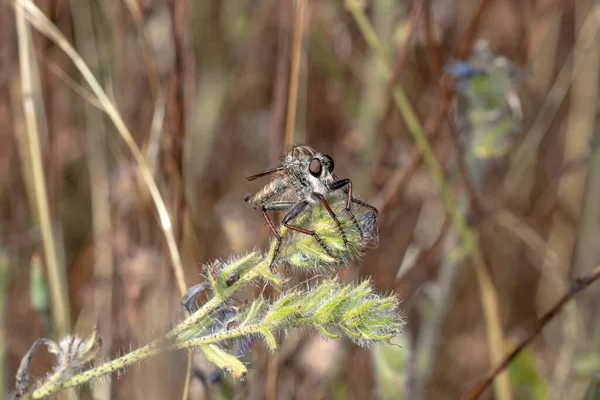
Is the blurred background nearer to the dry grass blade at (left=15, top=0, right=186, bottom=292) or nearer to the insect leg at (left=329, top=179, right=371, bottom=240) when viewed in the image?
the dry grass blade at (left=15, top=0, right=186, bottom=292)

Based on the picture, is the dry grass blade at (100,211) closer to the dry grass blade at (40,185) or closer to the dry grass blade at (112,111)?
the dry grass blade at (40,185)

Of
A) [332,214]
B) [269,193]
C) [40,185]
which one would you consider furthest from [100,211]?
[332,214]

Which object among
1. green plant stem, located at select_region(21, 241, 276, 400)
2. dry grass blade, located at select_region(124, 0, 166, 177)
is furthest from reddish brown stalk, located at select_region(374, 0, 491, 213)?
green plant stem, located at select_region(21, 241, 276, 400)

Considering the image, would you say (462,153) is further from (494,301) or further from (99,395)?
(99,395)

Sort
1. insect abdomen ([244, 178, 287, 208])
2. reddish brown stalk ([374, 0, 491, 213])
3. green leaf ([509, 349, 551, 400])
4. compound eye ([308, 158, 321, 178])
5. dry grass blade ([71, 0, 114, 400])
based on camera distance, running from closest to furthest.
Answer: compound eye ([308, 158, 321, 178]) < insect abdomen ([244, 178, 287, 208]) < green leaf ([509, 349, 551, 400]) < reddish brown stalk ([374, 0, 491, 213]) < dry grass blade ([71, 0, 114, 400])

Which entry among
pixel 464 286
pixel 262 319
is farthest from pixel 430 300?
pixel 262 319

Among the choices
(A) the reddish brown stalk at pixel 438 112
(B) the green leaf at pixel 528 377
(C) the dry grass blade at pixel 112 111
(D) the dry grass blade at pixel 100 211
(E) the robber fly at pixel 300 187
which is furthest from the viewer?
(D) the dry grass blade at pixel 100 211

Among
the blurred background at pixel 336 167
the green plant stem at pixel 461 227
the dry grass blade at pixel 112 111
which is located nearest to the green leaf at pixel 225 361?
the blurred background at pixel 336 167

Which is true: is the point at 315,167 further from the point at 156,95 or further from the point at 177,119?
the point at 156,95
